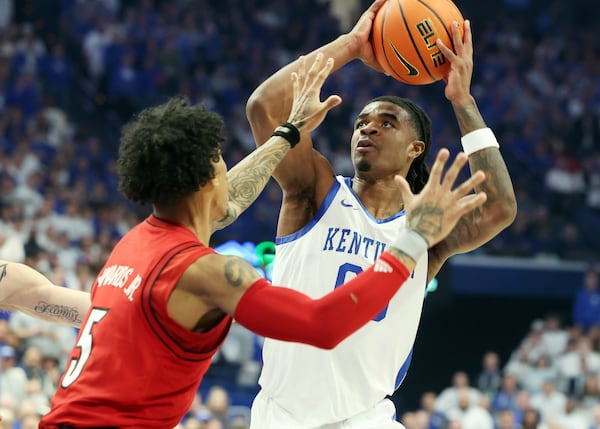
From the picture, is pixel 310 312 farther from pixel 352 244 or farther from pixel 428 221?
pixel 352 244

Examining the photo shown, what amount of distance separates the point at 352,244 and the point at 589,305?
425 inches

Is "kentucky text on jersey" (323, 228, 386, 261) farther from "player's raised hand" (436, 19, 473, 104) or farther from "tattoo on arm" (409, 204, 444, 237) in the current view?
"tattoo on arm" (409, 204, 444, 237)

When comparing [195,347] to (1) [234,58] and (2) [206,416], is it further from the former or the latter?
(1) [234,58]

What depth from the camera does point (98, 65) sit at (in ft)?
53.2

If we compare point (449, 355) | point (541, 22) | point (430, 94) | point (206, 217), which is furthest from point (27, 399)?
point (541, 22)

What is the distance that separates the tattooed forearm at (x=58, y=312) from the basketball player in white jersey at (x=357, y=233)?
0.87m

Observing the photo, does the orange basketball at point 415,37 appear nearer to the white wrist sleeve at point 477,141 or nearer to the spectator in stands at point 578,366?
the white wrist sleeve at point 477,141

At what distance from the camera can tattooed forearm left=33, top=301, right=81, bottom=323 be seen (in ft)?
13.3

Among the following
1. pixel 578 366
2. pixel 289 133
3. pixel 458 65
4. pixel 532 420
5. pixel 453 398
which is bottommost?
pixel 532 420

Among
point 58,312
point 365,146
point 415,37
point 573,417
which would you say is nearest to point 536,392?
point 573,417

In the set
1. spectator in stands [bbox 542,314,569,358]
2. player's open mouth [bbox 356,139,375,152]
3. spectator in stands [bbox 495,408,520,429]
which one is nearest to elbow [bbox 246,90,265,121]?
player's open mouth [bbox 356,139,375,152]

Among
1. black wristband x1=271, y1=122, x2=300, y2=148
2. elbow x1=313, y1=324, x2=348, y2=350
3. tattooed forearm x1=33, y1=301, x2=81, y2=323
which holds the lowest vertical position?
elbow x1=313, y1=324, x2=348, y2=350

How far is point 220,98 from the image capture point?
54.1 feet

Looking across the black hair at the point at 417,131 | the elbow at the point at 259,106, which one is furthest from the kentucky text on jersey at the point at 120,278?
the black hair at the point at 417,131
